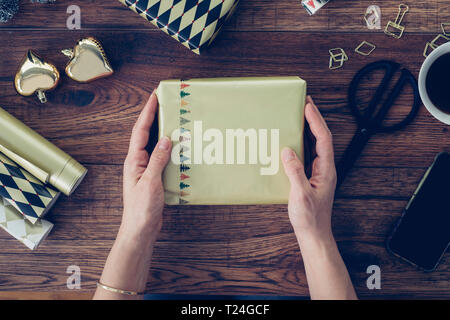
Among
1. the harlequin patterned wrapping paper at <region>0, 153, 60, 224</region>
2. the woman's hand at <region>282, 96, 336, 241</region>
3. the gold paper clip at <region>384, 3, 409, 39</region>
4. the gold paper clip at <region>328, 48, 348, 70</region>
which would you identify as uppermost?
the gold paper clip at <region>384, 3, 409, 39</region>

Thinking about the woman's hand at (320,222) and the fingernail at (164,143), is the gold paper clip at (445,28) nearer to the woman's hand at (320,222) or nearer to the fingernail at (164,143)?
the woman's hand at (320,222)

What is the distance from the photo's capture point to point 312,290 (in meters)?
0.58

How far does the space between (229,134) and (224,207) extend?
15 cm

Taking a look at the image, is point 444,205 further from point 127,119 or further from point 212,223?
point 127,119

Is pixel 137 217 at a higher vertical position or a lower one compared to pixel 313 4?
lower

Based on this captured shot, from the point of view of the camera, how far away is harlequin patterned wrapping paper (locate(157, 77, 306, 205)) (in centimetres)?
54

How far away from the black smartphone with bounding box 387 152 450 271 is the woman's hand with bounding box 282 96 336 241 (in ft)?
0.49

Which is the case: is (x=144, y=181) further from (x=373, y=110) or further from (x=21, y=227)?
(x=373, y=110)

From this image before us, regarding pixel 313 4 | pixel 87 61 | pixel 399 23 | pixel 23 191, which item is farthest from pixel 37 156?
pixel 399 23

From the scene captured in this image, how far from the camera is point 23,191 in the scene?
1.84ft

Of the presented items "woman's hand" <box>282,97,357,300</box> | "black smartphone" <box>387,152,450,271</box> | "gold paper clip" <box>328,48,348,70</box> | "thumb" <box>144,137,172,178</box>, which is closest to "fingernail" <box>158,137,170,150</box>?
"thumb" <box>144,137,172,178</box>

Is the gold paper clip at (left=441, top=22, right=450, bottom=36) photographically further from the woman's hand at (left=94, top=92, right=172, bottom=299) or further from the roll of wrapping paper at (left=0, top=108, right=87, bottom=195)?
the roll of wrapping paper at (left=0, top=108, right=87, bottom=195)

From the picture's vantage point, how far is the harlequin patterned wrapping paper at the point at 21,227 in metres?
0.57

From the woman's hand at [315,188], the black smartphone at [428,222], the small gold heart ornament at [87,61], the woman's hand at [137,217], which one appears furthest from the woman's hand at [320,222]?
the small gold heart ornament at [87,61]
